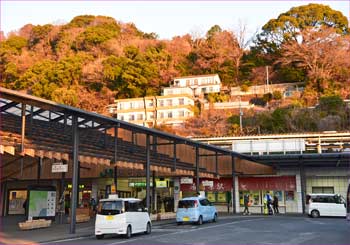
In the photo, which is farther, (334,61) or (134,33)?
(134,33)

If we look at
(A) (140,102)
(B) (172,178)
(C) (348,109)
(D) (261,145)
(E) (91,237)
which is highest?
(A) (140,102)

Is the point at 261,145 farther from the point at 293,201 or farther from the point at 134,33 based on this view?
the point at 134,33

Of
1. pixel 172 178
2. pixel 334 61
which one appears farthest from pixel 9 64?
pixel 334 61

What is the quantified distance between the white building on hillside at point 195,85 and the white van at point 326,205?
41871 millimetres

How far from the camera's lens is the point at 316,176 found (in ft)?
115

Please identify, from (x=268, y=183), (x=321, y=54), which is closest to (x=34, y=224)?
(x=268, y=183)

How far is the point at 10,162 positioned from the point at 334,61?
4958 centimetres

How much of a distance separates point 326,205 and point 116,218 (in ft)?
61.2

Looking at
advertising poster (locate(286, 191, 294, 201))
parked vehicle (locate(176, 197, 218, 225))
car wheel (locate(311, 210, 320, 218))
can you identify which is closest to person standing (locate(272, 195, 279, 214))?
advertising poster (locate(286, 191, 294, 201))

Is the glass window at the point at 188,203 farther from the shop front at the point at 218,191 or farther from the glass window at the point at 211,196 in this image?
the glass window at the point at 211,196

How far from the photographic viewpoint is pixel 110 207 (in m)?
15.7

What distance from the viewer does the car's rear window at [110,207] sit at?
1555 cm

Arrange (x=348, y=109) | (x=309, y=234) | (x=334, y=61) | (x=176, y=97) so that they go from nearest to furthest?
→ 1. (x=309, y=234)
2. (x=348, y=109)
3. (x=334, y=61)
4. (x=176, y=97)

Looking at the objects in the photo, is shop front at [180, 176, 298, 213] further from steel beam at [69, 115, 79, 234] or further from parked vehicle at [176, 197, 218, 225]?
steel beam at [69, 115, 79, 234]
